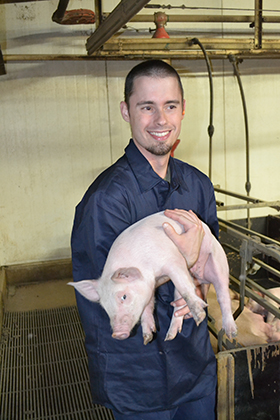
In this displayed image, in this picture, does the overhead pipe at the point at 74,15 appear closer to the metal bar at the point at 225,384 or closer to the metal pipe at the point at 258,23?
the metal pipe at the point at 258,23

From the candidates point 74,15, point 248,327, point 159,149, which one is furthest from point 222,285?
point 74,15

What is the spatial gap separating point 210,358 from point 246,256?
655mm

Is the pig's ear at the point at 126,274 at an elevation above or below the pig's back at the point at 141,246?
below

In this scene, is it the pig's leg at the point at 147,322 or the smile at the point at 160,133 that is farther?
the smile at the point at 160,133

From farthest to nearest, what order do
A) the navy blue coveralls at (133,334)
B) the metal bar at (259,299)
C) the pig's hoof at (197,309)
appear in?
the metal bar at (259,299) → the navy blue coveralls at (133,334) → the pig's hoof at (197,309)

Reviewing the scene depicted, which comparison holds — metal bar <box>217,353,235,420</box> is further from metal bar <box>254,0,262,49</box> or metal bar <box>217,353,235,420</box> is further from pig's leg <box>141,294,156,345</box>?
metal bar <box>254,0,262,49</box>

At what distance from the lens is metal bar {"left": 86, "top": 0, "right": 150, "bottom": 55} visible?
1.60m

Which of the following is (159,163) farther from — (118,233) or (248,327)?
(248,327)

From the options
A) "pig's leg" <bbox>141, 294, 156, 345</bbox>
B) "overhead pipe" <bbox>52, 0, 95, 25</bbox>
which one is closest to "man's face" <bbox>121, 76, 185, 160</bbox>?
"pig's leg" <bbox>141, 294, 156, 345</bbox>

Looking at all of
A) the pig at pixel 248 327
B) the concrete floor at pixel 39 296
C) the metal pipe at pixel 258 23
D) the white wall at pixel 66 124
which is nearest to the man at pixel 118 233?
the pig at pixel 248 327

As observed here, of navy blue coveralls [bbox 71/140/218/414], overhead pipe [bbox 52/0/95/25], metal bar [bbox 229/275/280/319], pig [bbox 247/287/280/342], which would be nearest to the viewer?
navy blue coveralls [bbox 71/140/218/414]

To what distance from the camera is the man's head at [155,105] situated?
1.47m

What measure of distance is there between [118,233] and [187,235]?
25 cm

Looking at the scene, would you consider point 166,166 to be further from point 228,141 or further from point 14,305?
point 228,141
